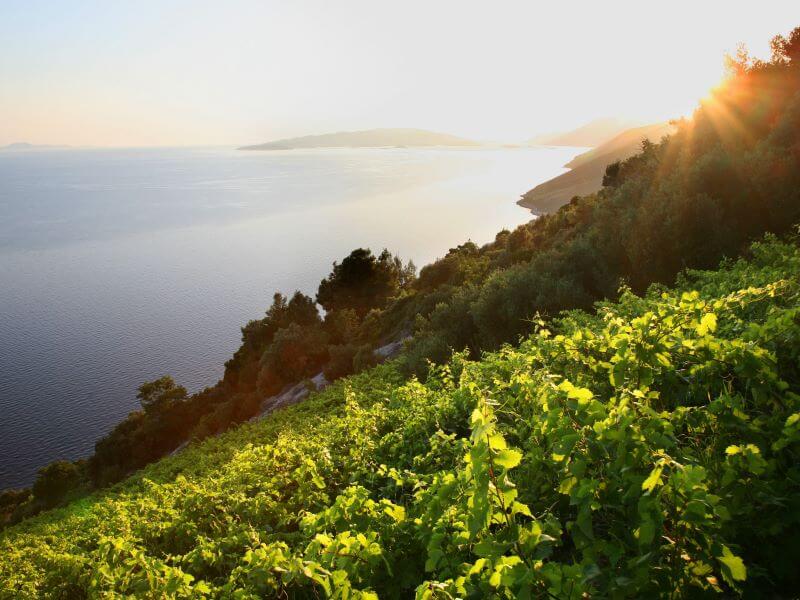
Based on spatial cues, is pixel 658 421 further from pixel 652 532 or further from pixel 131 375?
pixel 131 375

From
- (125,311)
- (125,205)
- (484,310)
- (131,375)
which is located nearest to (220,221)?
(125,205)

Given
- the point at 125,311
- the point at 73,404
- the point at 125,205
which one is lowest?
the point at 73,404

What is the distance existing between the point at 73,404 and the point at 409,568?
5636cm

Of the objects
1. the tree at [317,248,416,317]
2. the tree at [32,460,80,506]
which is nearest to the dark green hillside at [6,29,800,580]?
the tree at [32,460,80,506]

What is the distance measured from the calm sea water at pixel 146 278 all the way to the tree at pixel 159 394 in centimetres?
530

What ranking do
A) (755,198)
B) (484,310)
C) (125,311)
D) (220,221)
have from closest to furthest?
1. (755,198)
2. (484,310)
3. (125,311)
4. (220,221)

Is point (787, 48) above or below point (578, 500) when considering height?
above

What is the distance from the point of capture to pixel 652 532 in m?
2.37

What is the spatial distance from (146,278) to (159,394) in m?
44.9

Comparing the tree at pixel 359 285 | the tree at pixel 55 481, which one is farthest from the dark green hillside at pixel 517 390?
the tree at pixel 359 285

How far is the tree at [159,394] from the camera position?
43094 millimetres

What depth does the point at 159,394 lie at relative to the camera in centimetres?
4456

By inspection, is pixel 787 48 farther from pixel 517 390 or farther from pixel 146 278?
pixel 146 278

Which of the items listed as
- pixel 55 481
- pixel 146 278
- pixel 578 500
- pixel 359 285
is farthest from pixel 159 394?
pixel 578 500
